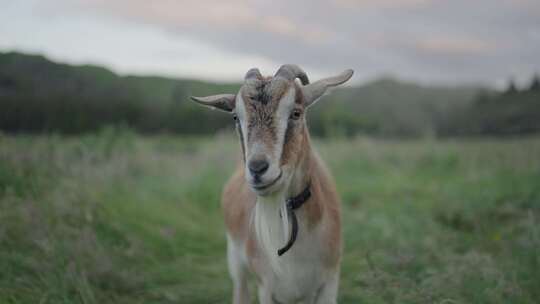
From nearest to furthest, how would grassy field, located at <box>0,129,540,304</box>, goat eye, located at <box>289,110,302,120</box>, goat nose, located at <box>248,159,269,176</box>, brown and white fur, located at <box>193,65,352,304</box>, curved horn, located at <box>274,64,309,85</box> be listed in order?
goat nose, located at <box>248,159,269,176</box>
brown and white fur, located at <box>193,65,352,304</box>
goat eye, located at <box>289,110,302,120</box>
curved horn, located at <box>274,64,309,85</box>
grassy field, located at <box>0,129,540,304</box>

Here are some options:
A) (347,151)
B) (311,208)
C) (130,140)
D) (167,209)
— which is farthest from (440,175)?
(311,208)

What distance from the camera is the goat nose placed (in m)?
2.32

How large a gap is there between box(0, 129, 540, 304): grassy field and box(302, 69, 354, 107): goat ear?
5.26 ft

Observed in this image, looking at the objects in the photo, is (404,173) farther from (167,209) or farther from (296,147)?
(296,147)

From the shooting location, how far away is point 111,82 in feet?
29.2

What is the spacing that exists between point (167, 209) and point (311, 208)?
443 cm

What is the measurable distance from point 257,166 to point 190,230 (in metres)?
4.33

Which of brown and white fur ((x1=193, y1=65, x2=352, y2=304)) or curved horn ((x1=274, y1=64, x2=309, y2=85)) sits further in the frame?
curved horn ((x1=274, y1=64, x2=309, y2=85))

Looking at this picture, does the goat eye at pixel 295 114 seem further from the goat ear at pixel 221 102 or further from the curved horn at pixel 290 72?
the goat ear at pixel 221 102

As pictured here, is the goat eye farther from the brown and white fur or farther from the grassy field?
the grassy field

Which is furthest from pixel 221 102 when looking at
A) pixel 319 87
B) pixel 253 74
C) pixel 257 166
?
pixel 257 166

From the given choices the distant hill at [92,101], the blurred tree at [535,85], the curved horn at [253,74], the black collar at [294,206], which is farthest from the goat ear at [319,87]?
the blurred tree at [535,85]

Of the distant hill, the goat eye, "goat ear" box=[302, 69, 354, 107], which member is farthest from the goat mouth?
the distant hill

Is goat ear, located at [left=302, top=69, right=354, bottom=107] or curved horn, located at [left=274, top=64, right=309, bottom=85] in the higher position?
curved horn, located at [left=274, top=64, right=309, bottom=85]
